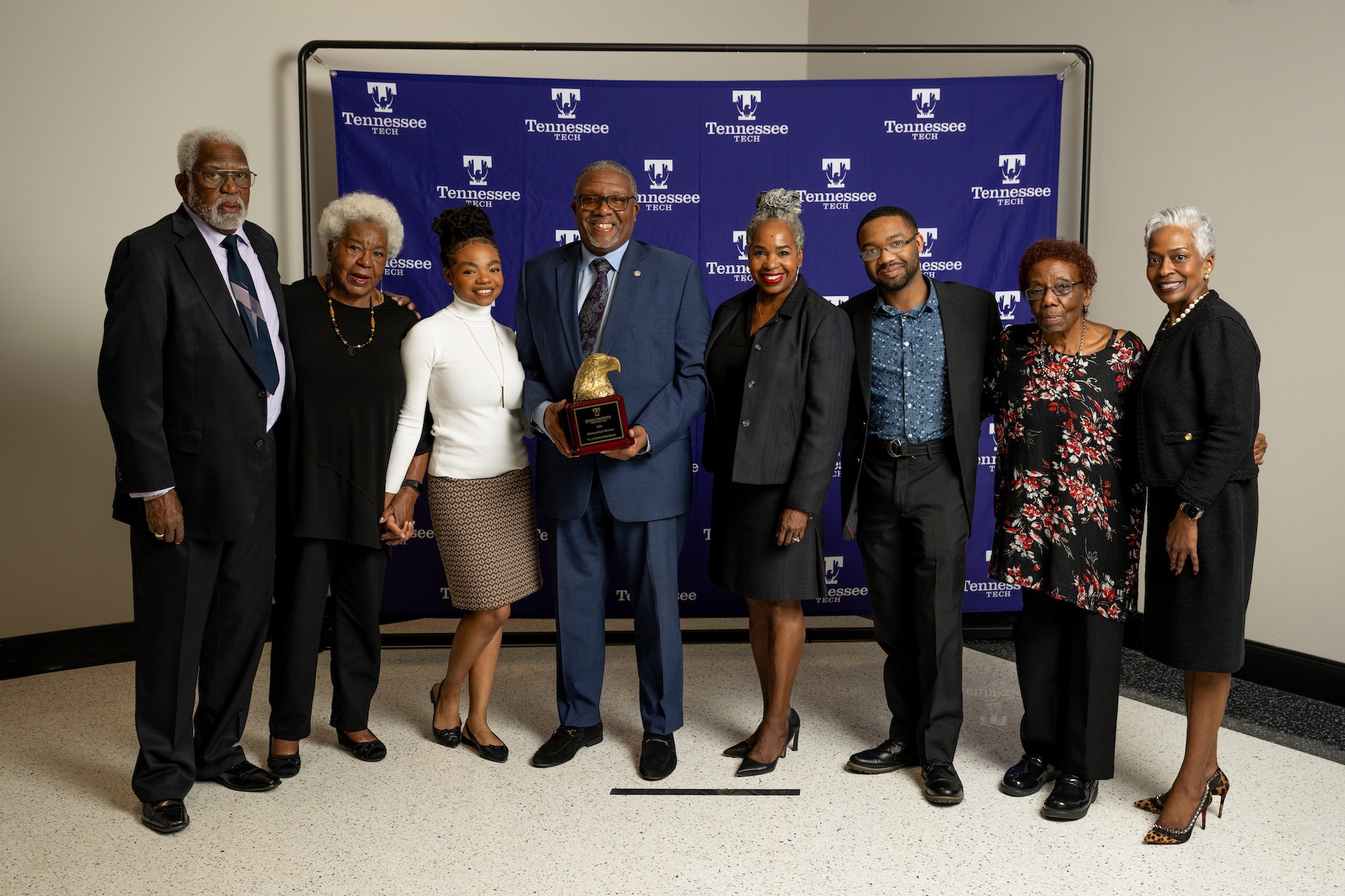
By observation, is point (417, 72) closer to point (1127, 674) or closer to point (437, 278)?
point (437, 278)

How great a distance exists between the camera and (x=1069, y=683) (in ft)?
9.16

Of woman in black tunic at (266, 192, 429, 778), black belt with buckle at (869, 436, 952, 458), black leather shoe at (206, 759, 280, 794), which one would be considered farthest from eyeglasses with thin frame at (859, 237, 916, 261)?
black leather shoe at (206, 759, 280, 794)

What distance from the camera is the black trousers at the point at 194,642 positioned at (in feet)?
8.77

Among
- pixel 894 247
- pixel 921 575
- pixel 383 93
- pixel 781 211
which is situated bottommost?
pixel 921 575

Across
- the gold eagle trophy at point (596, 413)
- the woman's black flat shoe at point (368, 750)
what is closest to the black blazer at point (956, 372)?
the gold eagle trophy at point (596, 413)

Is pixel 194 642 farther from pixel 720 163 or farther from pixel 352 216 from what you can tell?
pixel 720 163

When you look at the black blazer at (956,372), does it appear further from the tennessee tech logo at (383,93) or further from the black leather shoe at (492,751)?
the tennessee tech logo at (383,93)

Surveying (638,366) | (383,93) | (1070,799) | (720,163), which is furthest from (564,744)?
(383,93)

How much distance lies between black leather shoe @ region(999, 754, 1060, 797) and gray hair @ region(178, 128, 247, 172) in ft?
9.19

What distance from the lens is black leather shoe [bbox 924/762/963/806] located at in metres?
2.80

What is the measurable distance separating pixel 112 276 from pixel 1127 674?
3.82m

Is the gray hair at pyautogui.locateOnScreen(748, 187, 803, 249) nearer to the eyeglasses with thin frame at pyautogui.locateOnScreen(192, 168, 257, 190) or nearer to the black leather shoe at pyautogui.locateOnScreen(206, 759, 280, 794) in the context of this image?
the eyeglasses with thin frame at pyautogui.locateOnScreen(192, 168, 257, 190)

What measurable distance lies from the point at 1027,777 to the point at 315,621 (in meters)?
2.18

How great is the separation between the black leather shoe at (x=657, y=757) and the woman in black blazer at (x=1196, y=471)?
52.3 inches
